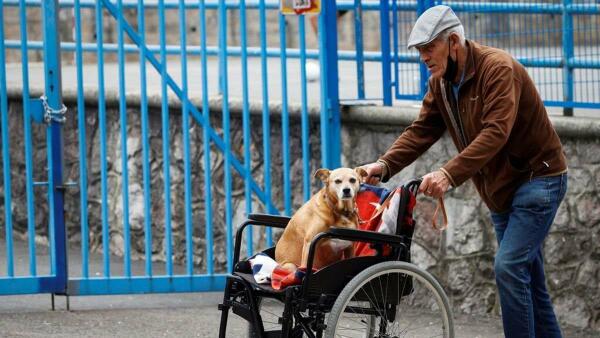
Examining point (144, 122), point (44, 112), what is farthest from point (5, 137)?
point (144, 122)

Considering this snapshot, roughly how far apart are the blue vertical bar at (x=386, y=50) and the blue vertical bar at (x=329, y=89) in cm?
34

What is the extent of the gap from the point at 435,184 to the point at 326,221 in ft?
1.76

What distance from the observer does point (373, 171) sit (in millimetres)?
5621

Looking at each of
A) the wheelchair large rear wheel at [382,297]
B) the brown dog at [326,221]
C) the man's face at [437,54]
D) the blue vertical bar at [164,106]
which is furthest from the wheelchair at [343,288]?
the blue vertical bar at [164,106]

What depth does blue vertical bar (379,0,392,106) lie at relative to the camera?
26.0 ft

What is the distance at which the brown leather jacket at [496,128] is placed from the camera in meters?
5.17

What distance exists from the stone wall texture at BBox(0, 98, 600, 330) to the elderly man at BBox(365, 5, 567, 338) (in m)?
1.58

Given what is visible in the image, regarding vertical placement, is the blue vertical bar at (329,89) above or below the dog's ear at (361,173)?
above

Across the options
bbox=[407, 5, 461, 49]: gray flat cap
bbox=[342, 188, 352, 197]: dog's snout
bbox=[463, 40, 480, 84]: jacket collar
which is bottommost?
bbox=[342, 188, 352, 197]: dog's snout

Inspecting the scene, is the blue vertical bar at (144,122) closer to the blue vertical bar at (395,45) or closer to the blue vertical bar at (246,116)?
the blue vertical bar at (246,116)

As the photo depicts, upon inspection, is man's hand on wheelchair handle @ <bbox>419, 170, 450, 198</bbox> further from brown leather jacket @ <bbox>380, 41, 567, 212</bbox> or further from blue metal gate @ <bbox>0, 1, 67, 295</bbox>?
blue metal gate @ <bbox>0, 1, 67, 295</bbox>

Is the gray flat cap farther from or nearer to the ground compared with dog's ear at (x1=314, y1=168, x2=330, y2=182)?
farther from the ground

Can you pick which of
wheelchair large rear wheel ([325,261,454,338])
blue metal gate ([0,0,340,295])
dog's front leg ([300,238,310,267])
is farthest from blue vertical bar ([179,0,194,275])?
dog's front leg ([300,238,310,267])

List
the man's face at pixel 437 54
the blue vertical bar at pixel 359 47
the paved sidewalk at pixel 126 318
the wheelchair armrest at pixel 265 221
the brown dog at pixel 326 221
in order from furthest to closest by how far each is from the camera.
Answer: the blue vertical bar at pixel 359 47, the paved sidewalk at pixel 126 318, the wheelchair armrest at pixel 265 221, the brown dog at pixel 326 221, the man's face at pixel 437 54
